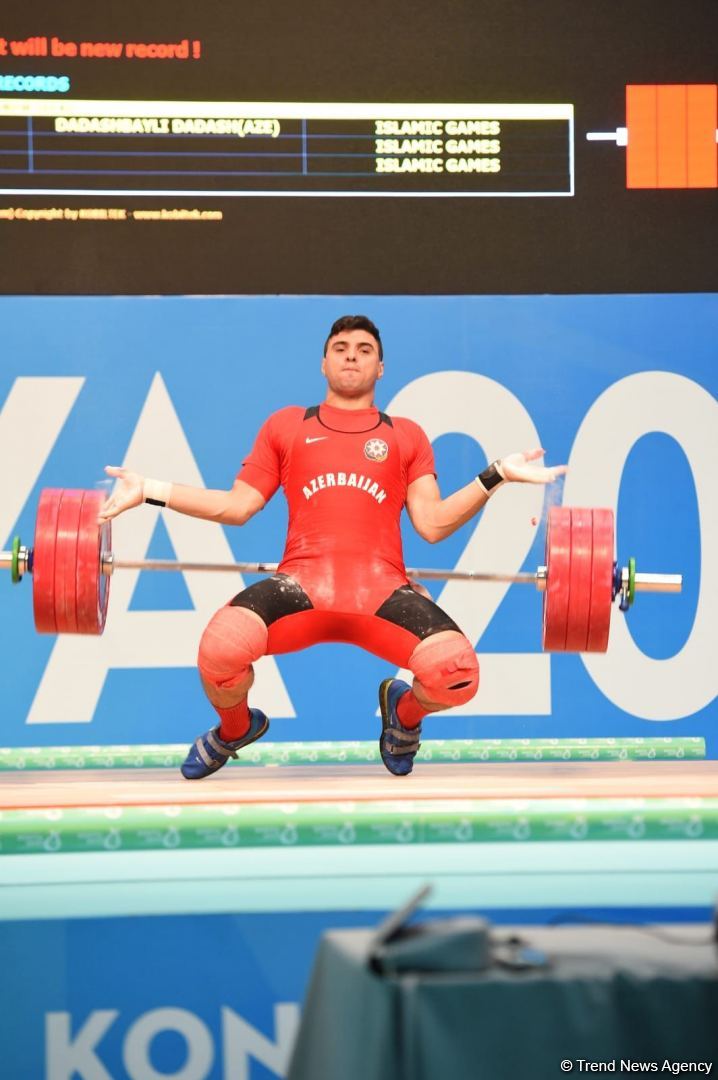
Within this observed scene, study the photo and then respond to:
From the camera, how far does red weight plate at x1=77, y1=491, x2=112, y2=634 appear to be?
3.94 meters

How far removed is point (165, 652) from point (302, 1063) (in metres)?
3.21

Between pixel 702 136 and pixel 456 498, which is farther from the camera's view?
pixel 702 136

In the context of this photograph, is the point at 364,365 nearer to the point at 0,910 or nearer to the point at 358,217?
the point at 358,217

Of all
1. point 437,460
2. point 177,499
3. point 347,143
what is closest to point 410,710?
point 177,499

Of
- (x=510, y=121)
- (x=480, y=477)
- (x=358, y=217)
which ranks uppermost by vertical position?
(x=510, y=121)

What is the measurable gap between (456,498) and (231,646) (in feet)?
2.57

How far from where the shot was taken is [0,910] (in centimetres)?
300

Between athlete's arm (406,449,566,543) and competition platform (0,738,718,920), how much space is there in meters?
0.72

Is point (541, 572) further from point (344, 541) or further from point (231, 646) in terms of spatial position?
point (231, 646)

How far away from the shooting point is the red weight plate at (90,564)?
394 cm

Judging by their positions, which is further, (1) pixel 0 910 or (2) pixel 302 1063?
(1) pixel 0 910

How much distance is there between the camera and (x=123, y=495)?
4031 mm

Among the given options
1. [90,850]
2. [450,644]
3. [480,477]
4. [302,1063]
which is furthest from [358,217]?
[302,1063]

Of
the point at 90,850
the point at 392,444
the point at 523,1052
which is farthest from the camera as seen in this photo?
the point at 392,444
